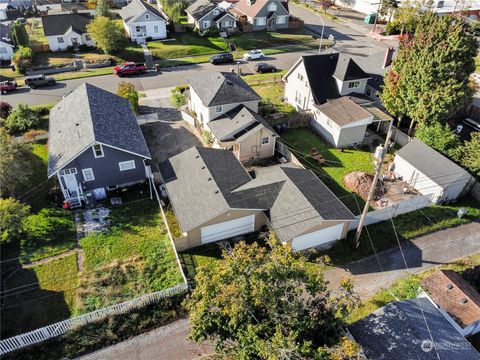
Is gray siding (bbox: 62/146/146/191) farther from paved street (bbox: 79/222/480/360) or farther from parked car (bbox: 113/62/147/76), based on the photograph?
parked car (bbox: 113/62/147/76)

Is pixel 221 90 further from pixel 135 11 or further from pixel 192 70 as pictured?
pixel 135 11

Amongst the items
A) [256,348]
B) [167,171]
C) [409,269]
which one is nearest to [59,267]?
[167,171]

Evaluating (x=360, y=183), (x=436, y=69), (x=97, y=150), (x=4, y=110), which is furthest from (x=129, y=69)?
(x=436, y=69)

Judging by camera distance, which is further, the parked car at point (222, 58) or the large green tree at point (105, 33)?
the parked car at point (222, 58)

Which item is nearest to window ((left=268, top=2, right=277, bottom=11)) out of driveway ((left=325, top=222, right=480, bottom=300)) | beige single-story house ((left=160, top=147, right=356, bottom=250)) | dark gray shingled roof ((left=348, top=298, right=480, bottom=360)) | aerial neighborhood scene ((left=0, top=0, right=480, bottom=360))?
aerial neighborhood scene ((left=0, top=0, right=480, bottom=360))

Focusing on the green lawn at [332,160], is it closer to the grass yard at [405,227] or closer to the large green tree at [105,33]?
the grass yard at [405,227]

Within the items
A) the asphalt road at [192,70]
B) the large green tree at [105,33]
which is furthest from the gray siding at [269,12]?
the large green tree at [105,33]
